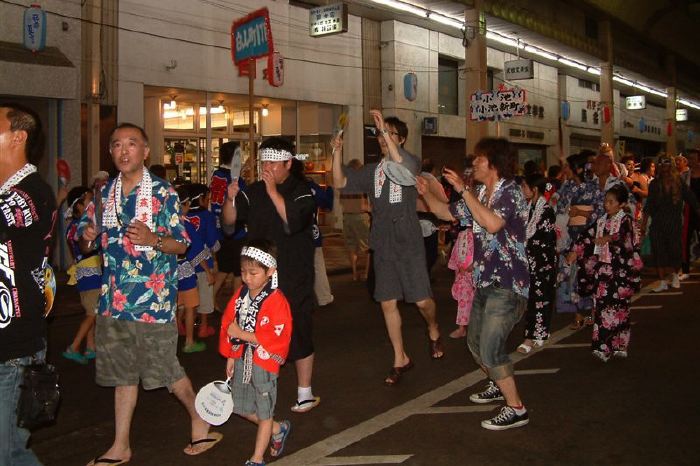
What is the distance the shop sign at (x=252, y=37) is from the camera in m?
14.3

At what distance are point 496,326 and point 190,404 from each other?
2.02m

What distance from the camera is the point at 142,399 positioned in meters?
6.08

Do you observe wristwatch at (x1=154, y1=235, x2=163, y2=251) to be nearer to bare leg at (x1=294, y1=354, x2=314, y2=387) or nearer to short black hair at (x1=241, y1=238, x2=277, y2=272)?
short black hair at (x1=241, y1=238, x2=277, y2=272)

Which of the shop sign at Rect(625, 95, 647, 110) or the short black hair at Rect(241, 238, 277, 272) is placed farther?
the shop sign at Rect(625, 95, 647, 110)

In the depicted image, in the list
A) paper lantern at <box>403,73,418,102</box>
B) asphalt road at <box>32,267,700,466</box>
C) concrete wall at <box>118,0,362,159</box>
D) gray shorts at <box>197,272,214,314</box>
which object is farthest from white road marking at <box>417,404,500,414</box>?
paper lantern at <box>403,73,418,102</box>

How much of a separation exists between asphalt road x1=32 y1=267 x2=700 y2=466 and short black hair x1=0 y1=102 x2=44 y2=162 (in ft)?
6.81

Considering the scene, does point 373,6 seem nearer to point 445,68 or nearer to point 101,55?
point 445,68

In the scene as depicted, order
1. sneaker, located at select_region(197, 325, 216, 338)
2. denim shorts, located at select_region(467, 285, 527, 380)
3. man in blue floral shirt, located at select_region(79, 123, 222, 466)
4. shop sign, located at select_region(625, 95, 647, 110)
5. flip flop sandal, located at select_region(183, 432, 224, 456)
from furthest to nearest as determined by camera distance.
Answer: shop sign, located at select_region(625, 95, 647, 110) → sneaker, located at select_region(197, 325, 216, 338) → denim shorts, located at select_region(467, 285, 527, 380) → flip flop sandal, located at select_region(183, 432, 224, 456) → man in blue floral shirt, located at select_region(79, 123, 222, 466)

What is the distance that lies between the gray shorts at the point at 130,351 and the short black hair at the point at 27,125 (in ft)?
4.15

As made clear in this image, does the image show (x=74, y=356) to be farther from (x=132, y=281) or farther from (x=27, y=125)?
(x=27, y=125)

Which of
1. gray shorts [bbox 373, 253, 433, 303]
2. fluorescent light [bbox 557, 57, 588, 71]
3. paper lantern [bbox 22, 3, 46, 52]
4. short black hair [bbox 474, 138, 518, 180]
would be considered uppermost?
fluorescent light [bbox 557, 57, 588, 71]

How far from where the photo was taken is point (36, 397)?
323cm

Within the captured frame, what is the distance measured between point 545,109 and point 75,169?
22.1 m

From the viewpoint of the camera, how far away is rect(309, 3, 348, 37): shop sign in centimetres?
1706
